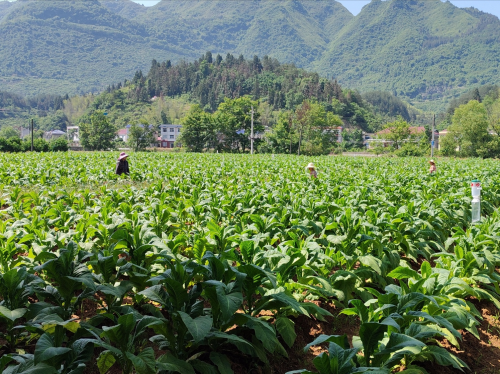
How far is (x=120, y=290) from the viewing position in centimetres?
379

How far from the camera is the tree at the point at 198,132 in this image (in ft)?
234

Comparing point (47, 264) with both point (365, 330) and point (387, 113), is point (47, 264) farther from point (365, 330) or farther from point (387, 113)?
point (387, 113)

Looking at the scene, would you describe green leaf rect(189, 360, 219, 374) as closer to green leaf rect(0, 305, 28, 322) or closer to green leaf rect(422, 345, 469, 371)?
green leaf rect(0, 305, 28, 322)

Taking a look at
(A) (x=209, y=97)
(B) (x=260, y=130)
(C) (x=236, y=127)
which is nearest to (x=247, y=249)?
(C) (x=236, y=127)

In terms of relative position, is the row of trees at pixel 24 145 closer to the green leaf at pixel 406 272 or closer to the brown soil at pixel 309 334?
the brown soil at pixel 309 334

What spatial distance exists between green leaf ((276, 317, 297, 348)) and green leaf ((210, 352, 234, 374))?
31.3 inches


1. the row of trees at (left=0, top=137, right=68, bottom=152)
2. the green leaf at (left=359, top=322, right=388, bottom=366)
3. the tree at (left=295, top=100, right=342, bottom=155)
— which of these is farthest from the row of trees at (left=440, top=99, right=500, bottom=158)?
the green leaf at (left=359, top=322, right=388, bottom=366)

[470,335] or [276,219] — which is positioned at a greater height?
[276,219]

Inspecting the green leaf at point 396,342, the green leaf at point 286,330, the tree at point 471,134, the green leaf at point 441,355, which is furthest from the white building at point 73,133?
the green leaf at point 396,342

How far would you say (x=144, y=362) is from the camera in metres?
2.90

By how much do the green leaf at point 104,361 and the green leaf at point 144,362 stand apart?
0.34 metres

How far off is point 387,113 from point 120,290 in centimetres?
18736

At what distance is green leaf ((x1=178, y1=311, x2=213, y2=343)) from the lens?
2957 mm

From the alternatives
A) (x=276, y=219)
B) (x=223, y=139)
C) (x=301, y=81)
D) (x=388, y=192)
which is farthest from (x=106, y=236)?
(x=301, y=81)
